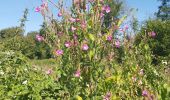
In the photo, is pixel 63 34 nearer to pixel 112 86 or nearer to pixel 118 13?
pixel 112 86

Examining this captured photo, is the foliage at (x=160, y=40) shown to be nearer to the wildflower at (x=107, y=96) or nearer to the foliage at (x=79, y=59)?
the foliage at (x=79, y=59)

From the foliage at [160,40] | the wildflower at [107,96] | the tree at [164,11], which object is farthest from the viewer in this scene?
the tree at [164,11]

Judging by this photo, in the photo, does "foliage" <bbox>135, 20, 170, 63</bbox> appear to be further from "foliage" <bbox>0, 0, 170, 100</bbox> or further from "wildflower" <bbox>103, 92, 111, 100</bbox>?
"wildflower" <bbox>103, 92, 111, 100</bbox>

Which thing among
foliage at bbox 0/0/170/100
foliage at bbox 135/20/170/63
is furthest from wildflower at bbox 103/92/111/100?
foliage at bbox 135/20/170/63

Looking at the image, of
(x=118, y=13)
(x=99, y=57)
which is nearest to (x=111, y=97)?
(x=99, y=57)

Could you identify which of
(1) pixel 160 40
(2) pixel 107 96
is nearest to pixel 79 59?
(2) pixel 107 96

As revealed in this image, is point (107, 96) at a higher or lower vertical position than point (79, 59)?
lower

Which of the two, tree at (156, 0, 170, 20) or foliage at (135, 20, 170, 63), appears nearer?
foliage at (135, 20, 170, 63)

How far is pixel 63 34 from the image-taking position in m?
5.09

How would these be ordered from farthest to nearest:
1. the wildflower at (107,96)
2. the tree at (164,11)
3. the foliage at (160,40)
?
the tree at (164,11) < the foliage at (160,40) < the wildflower at (107,96)

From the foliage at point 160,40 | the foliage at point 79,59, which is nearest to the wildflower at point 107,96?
the foliage at point 79,59

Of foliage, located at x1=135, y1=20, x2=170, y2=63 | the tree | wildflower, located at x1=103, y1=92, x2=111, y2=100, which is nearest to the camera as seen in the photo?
wildflower, located at x1=103, y1=92, x2=111, y2=100

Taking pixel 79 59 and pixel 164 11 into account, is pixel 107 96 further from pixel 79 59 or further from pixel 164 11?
pixel 164 11

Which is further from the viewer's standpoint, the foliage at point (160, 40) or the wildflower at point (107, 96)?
the foliage at point (160, 40)
